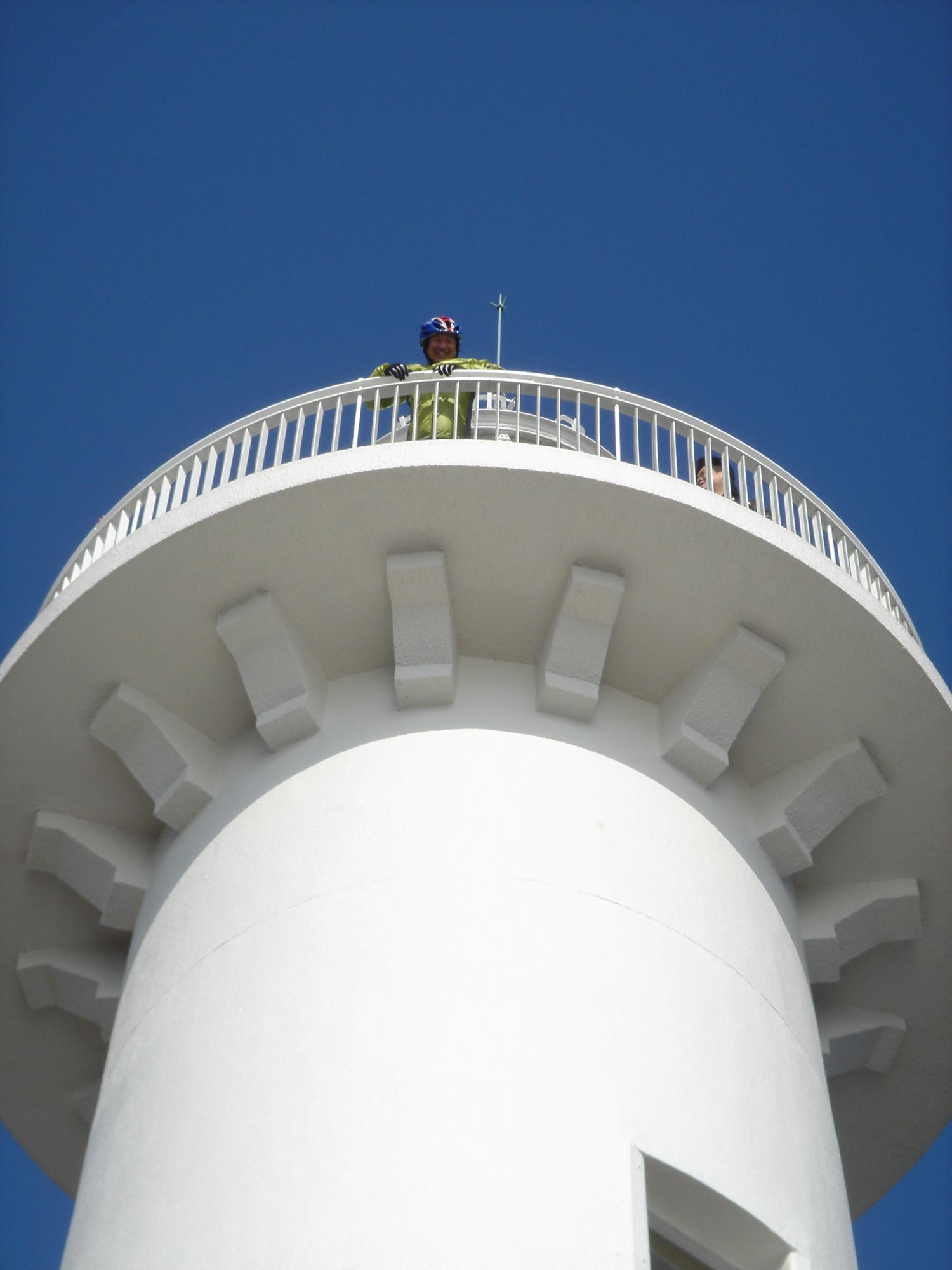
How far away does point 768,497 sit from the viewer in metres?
12.7

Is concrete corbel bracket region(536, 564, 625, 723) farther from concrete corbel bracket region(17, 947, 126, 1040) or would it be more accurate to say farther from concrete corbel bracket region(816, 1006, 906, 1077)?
concrete corbel bracket region(17, 947, 126, 1040)

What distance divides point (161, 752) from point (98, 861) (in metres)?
0.98

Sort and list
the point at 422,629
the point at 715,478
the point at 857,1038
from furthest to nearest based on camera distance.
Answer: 1. the point at 857,1038
2. the point at 715,478
3. the point at 422,629

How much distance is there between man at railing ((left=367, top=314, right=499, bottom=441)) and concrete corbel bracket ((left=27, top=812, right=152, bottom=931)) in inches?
138

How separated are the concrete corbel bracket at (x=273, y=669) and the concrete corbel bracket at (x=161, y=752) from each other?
1.85 ft

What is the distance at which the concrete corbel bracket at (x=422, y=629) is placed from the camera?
1159cm

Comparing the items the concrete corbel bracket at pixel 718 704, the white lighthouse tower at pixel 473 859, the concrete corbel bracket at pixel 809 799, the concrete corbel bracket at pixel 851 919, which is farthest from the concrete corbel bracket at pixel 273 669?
the concrete corbel bracket at pixel 851 919

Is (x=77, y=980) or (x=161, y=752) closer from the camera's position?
(x=161, y=752)

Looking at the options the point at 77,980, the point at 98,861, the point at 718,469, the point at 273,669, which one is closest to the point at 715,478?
the point at 718,469

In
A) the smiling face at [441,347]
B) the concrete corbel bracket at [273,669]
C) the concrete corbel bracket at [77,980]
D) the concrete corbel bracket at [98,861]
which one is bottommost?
the concrete corbel bracket at [77,980]

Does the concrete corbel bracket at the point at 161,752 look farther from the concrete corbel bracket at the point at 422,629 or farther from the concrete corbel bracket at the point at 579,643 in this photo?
the concrete corbel bracket at the point at 579,643

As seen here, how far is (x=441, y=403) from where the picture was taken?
12758 millimetres

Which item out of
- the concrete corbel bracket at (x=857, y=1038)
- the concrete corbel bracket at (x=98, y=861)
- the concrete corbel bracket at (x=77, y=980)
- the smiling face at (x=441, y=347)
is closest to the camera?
the concrete corbel bracket at (x=98, y=861)

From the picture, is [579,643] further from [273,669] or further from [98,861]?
[98,861]
